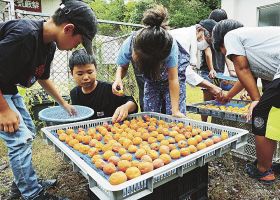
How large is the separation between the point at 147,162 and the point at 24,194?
1196 mm

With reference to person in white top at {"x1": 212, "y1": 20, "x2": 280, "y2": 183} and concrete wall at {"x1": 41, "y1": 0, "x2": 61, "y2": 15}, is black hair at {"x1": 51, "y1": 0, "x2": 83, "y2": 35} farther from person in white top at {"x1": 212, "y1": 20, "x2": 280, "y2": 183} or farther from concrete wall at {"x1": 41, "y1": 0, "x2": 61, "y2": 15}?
concrete wall at {"x1": 41, "y1": 0, "x2": 61, "y2": 15}

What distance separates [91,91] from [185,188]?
171 centimetres

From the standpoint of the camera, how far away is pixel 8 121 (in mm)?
1938

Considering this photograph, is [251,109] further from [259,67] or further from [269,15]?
[269,15]

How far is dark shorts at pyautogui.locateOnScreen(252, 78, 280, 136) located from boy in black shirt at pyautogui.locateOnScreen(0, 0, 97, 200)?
1.70 metres

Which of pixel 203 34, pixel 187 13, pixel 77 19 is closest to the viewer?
pixel 77 19

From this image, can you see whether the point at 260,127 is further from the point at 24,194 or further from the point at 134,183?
the point at 24,194

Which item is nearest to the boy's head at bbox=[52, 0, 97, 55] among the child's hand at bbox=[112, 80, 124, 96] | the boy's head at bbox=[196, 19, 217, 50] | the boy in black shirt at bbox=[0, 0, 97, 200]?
the boy in black shirt at bbox=[0, 0, 97, 200]

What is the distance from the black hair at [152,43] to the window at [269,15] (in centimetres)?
867

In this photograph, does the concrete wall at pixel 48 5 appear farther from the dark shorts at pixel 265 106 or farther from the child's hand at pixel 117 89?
the dark shorts at pixel 265 106

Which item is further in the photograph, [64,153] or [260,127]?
[260,127]

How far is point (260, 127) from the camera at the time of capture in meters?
2.66

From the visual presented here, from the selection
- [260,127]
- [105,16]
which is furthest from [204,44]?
[105,16]

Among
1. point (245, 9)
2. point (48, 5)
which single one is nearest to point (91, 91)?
point (245, 9)
